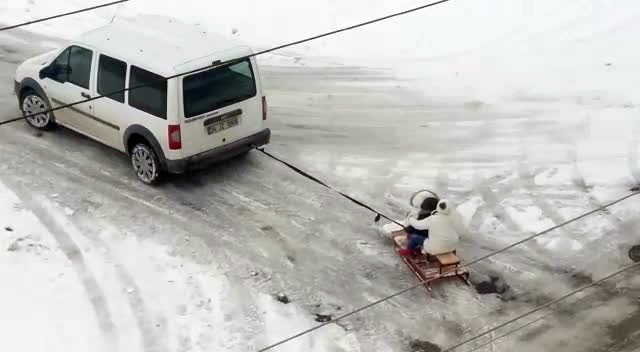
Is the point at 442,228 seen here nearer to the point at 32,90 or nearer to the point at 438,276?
the point at 438,276

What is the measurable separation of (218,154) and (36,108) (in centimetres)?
342

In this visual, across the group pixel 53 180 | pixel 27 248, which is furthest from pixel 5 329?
pixel 53 180

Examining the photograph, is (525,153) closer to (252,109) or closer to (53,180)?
(252,109)

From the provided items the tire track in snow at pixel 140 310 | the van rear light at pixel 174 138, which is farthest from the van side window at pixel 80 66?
the tire track in snow at pixel 140 310

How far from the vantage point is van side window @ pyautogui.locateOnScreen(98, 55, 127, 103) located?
41.4 ft

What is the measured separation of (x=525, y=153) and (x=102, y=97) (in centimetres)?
638

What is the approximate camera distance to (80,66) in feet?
43.3

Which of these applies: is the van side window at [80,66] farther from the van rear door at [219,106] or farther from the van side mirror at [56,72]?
the van rear door at [219,106]

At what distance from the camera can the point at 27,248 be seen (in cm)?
1148

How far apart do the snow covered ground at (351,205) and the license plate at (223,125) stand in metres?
0.97

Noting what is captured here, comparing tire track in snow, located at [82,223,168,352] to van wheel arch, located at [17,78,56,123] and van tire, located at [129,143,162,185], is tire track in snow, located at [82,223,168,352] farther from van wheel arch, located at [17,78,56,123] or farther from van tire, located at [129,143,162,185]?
van wheel arch, located at [17,78,56,123]

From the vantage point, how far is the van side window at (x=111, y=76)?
12.6m

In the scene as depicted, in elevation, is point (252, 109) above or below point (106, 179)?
above

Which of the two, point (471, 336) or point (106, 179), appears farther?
point (106, 179)
